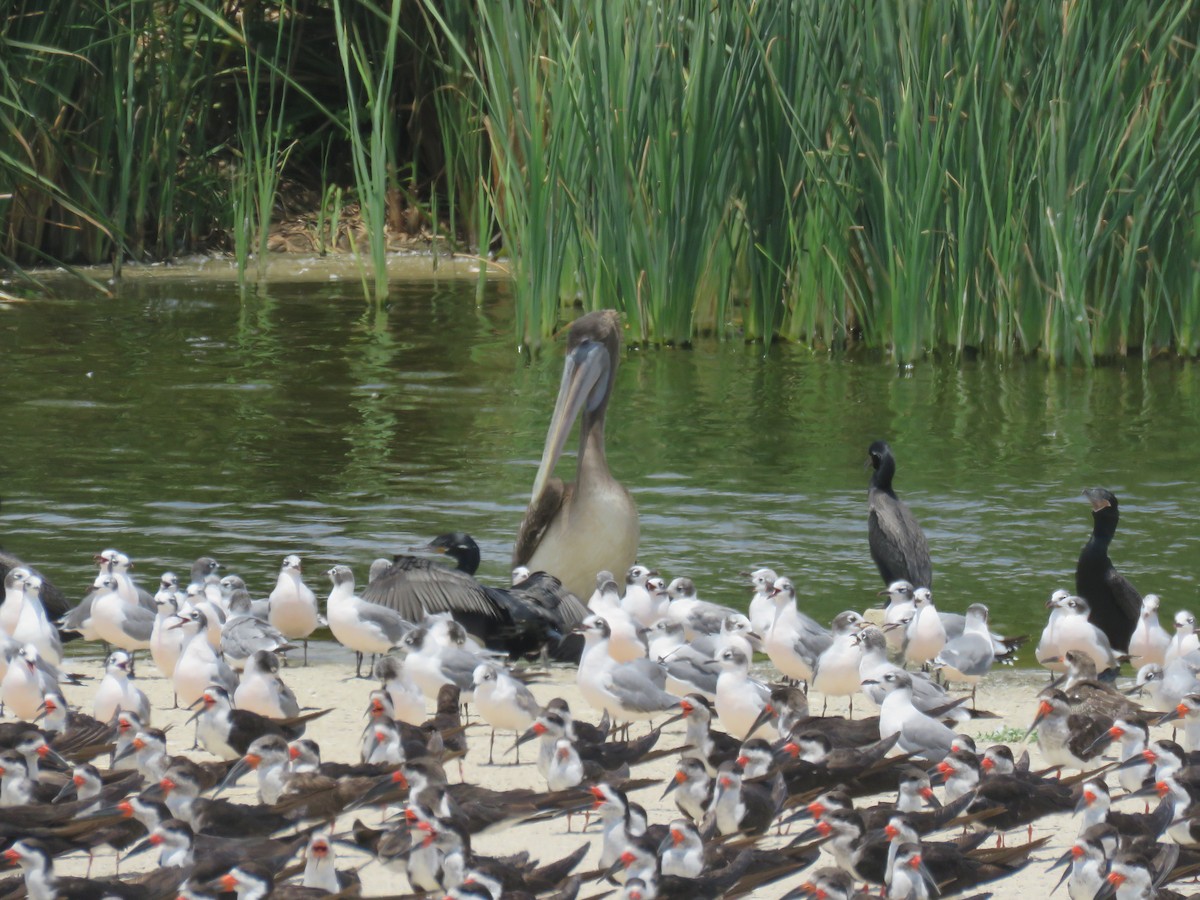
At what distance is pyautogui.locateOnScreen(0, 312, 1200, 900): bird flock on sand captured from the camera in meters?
4.93

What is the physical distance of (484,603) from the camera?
740 cm

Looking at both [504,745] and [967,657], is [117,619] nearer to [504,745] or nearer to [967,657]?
[504,745]

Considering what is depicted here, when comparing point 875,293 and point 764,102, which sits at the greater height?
point 764,102

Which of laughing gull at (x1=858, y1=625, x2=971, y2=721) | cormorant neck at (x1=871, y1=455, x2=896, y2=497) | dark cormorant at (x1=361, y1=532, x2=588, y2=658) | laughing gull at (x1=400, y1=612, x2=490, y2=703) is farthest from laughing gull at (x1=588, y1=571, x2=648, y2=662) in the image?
cormorant neck at (x1=871, y1=455, x2=896, y2=497)

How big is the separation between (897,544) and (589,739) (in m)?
2.57

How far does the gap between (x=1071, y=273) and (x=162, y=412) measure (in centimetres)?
540

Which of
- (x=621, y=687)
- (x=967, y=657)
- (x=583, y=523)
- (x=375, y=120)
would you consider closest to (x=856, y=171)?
(x=375, y=120)

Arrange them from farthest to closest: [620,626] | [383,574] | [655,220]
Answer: [655,220] → [383,574] → [620,626]

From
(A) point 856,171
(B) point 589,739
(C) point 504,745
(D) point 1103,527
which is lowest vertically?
(C) point 504,745

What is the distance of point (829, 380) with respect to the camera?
508 inches

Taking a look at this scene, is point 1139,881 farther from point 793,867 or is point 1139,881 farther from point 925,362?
point 925,362

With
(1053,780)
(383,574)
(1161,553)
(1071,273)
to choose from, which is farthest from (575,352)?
(1071,273)

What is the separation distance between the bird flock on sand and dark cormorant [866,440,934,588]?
0.04ft

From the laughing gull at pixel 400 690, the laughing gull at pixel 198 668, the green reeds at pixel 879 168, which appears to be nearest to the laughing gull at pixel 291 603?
the laughing gull at pixel 198 668
